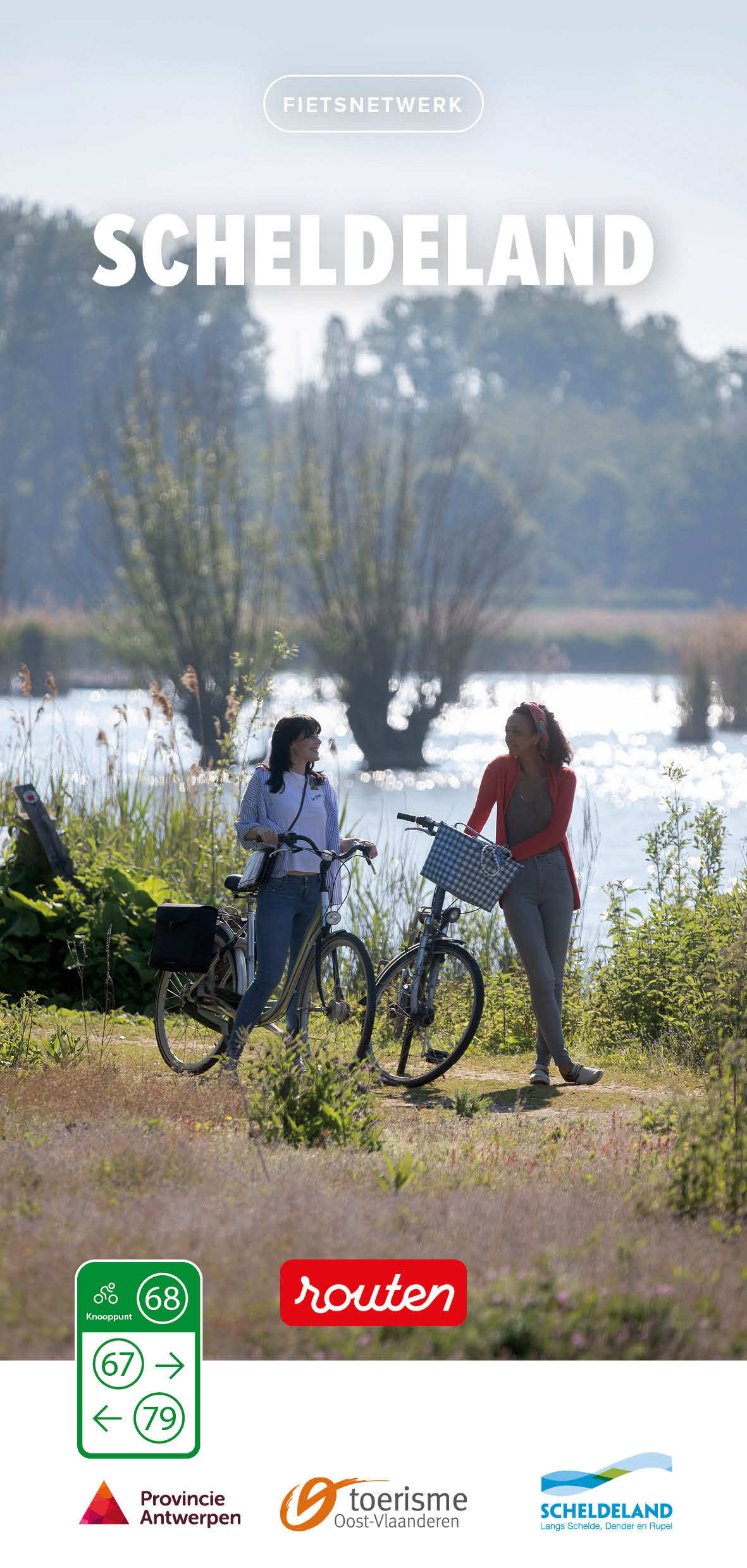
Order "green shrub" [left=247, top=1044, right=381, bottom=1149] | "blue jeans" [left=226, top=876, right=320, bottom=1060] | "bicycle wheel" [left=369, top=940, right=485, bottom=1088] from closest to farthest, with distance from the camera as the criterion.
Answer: "green shrub" [left=247, top=1044, right=381, bottom=1149] → "blue jeans" [left=226, top=876, right=320, bottom=1060] → "bicycle wheel" [left=369, top=940, right=485, bottom=1088]

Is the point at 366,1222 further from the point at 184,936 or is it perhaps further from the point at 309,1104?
the point at 184,936

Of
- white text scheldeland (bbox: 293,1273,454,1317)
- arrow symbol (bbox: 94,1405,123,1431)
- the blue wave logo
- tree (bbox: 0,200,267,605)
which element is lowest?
the blue wave logo

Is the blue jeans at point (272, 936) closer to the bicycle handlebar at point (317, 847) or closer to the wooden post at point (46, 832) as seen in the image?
the bicycle handlebar at point (317, 847)

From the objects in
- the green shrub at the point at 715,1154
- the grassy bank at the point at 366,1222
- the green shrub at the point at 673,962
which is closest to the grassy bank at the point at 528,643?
the green shrub at the point at 673,962

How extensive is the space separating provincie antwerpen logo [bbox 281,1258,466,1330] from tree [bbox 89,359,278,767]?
703 inches


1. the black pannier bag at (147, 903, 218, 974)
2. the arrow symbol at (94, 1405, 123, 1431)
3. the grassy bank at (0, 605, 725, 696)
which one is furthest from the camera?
the grassy bank at (0, 605, 725, 696)

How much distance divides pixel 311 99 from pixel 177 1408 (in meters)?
4.00

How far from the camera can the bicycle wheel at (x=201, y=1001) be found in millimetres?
6512

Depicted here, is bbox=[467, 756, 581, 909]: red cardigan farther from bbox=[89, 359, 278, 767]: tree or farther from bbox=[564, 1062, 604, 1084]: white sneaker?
bbox=[89, 359, 278, 767]: tree

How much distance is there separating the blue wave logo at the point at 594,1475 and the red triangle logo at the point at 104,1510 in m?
0.91

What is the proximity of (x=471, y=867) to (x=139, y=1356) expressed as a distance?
358 centimetres

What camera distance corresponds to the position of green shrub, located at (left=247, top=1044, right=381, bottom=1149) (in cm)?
501

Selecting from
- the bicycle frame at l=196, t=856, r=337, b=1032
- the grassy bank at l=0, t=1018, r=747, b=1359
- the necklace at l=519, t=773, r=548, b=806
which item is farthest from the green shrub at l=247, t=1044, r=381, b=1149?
the necklace at l=519, t=773, r=548, b=806

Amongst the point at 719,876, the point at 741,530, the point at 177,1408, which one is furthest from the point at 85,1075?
the point at 741,530
